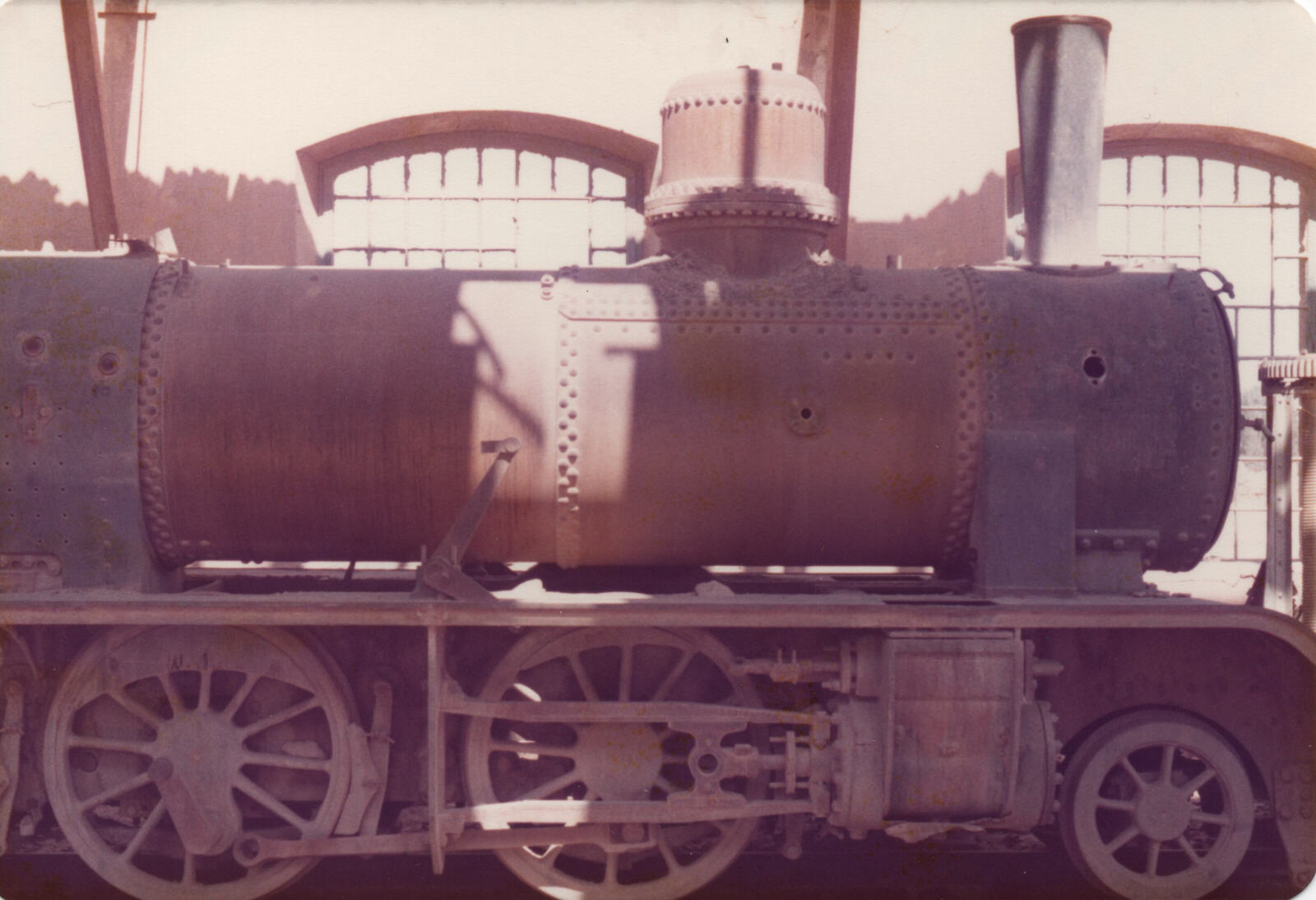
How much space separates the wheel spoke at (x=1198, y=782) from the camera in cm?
517

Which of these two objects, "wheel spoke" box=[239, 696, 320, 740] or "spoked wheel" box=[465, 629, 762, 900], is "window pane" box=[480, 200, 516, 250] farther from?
"wheel spoke" box=[239, 696, 320, 740]

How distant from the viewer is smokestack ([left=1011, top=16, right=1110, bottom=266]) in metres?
5.71

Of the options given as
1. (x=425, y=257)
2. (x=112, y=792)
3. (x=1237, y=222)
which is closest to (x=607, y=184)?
(x=425, y=257)

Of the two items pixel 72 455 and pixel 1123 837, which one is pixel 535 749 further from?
pixel 1123 837

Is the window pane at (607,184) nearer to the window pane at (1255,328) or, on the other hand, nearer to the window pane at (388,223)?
the window pane at (388,223)

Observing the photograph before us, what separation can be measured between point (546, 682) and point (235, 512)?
1.51 metres

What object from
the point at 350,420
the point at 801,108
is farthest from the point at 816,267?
the point at 350,420

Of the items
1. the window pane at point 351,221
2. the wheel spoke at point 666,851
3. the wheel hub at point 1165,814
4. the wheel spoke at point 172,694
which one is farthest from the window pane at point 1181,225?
the wheel spoke at point 172,694

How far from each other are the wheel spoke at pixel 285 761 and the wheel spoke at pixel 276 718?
0.30 feet

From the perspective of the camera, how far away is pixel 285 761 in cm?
519

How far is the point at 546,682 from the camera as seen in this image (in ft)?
17.6

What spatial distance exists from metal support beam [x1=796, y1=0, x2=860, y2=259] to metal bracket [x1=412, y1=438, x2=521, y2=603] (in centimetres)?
352

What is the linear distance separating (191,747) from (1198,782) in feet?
13.9

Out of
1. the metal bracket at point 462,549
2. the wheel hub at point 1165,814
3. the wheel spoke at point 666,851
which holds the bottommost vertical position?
the wheel spoke at point 666,851
